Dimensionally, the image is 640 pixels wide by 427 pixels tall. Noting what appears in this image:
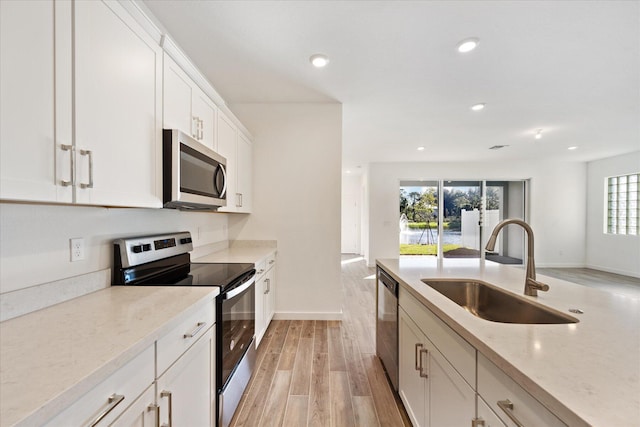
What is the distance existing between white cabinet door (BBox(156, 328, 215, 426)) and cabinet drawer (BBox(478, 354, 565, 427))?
1.09 m

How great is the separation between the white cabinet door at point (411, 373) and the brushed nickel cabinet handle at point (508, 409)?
0.62 m

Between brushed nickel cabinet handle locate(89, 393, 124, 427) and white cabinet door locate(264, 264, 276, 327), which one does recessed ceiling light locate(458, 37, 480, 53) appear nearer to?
white cabinet door locate(264, 264, 276, 327)

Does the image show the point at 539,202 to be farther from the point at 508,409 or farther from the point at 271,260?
the point at 508,409

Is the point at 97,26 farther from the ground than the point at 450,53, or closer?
closer

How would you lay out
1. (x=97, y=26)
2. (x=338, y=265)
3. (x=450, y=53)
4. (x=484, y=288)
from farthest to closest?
(x=338, y=265) < (x=450, y=53) < (x=484, y=288) < (x=97, y=26)

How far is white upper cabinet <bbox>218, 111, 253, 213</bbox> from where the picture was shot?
240cm

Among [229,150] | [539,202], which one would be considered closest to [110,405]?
[229,150]

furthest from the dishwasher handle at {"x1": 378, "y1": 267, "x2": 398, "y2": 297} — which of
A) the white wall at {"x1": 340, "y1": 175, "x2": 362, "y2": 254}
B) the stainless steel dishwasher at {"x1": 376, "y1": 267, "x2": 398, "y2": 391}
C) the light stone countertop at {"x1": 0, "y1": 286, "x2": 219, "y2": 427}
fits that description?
the white wall at {"x1": 340, "y1": 175, "x2": 362, "y2": 254}

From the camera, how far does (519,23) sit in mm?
1896

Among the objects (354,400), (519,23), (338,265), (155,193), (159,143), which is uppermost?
(519,23)

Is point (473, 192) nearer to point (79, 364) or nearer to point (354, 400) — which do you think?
point (354, 400)

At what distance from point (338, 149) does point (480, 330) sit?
2.68 metres

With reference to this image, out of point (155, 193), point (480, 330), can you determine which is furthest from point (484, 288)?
point (155, 193)

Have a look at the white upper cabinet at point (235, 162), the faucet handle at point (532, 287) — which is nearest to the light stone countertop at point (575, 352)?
the faucet handle at point (532, 287)
